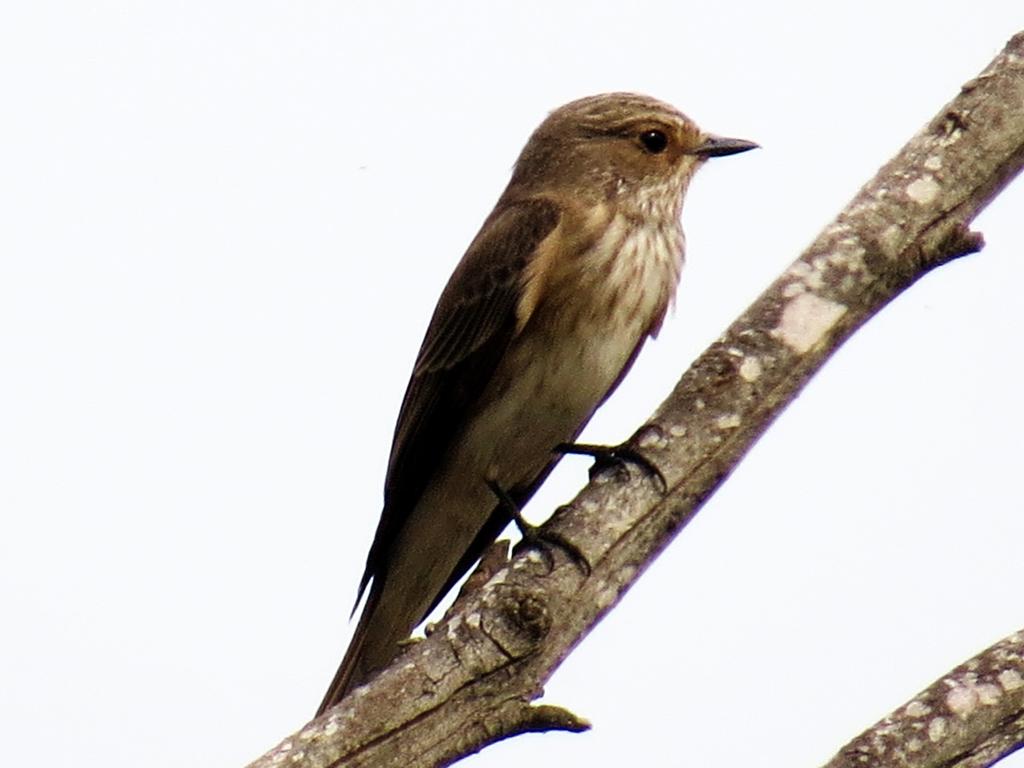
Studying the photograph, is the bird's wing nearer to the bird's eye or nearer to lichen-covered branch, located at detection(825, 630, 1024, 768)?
the bird's eye

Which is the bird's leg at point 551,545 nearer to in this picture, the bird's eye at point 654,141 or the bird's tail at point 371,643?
the bird's tail at point 371,643

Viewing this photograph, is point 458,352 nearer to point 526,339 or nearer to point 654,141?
point 526,339

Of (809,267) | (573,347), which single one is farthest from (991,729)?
(573,347)

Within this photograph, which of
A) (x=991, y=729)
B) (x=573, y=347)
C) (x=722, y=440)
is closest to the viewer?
(x=991, y=729)

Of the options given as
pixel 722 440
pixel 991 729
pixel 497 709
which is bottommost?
pixel 991 729

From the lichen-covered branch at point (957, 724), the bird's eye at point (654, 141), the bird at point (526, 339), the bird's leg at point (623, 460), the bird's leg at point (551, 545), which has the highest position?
the bird's eye at point (654, 141)

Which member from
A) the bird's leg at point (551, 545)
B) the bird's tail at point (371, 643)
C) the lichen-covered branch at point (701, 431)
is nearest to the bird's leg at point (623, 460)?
the lichen-covered branch at point (701, 431)

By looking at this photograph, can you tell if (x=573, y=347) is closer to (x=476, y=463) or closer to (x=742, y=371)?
(x=476, y=463)

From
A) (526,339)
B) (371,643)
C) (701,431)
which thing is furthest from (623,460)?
(371,643)
